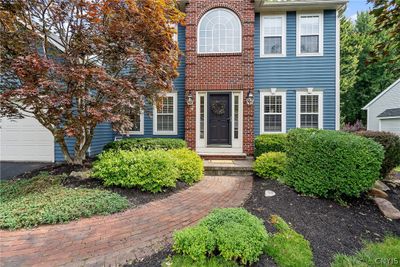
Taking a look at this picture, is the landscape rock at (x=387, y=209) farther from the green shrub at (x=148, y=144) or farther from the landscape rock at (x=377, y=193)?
the green shrub at (x=148, y=144)

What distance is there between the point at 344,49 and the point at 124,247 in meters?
21.1

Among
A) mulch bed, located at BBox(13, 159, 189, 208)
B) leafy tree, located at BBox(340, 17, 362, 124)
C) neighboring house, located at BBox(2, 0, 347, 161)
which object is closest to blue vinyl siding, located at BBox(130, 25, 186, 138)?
neighboring house, located at BBox(2, 0, 347, 161)

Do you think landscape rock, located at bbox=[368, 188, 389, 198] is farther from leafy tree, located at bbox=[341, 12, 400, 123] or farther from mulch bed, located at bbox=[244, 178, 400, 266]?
leafy tree, located at bbox=[341, 12, 400, 123]

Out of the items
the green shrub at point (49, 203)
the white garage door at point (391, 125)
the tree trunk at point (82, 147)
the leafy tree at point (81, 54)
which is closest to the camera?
the green shrub at point (49, 203)

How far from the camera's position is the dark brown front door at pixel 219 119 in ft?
26.4

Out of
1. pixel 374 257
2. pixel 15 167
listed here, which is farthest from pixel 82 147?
pixel 374 257

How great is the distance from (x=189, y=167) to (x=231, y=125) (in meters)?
3.28

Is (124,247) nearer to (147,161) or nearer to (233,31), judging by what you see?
(147,161)

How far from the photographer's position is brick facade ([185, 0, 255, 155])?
25.2 feet

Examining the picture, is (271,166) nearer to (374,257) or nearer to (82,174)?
(374,257)

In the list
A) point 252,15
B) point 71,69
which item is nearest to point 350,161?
point 71,69

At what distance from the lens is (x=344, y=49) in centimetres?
1756

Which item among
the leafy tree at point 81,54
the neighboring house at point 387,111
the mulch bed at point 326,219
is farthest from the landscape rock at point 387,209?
the neighboring house at point 387,111

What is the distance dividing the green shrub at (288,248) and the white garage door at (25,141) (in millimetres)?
7598
